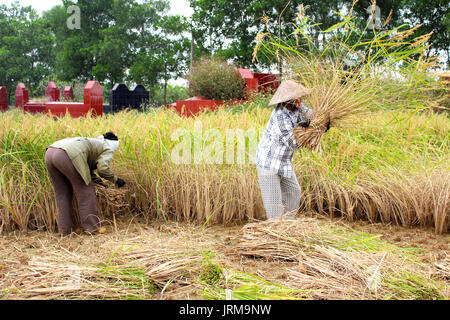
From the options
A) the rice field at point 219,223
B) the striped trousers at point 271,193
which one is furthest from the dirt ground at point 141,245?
the striped trousers at point 271,193

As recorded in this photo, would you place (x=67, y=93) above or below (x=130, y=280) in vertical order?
above

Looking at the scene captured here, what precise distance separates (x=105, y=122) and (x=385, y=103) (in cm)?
321

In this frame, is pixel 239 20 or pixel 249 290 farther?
pixel 239 20

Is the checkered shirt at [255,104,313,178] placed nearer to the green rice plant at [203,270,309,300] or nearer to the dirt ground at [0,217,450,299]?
the dirt ground at [0,217,450,299]

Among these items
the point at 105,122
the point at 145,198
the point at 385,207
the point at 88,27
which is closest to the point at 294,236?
the point at 385,207

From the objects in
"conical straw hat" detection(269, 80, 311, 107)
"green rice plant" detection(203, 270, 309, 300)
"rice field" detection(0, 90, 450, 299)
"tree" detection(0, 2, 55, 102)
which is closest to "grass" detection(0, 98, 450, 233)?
"rice field" detection(0, 90, 450, 299)

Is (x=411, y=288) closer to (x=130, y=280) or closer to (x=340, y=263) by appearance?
(x=340, y=263)

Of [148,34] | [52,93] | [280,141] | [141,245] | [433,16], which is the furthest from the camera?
[148,34]

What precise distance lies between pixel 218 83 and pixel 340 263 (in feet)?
26.9

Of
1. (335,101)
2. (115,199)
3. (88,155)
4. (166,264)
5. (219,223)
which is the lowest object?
(219,223)

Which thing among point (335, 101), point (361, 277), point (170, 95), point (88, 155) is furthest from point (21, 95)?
point (361, 277)

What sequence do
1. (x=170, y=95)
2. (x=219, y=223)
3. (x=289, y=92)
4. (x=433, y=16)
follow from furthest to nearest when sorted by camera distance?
(x=170, y=95) → (x=433, y=16) → (x=219, y=223) → (x=289, y=92)

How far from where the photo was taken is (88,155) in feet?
12.4

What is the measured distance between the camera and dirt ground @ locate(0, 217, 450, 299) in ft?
7.93
